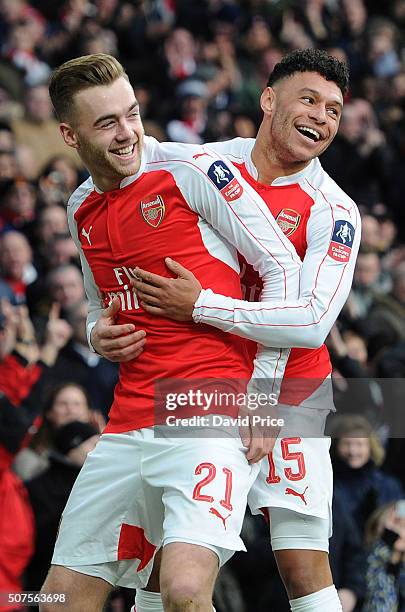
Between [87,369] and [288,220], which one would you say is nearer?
[288,220]

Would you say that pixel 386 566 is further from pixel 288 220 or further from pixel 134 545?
pixel 288 220

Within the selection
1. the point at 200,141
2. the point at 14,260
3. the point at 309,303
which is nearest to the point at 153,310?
the point at 309,303

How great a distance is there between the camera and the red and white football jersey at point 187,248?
4.52m

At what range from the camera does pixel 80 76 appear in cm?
458

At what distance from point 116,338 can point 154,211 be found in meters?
0.50

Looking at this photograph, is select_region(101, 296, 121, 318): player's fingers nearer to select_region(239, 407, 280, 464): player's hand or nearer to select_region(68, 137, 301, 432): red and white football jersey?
select_region(68, 137, 301, 432): red and white football jersey

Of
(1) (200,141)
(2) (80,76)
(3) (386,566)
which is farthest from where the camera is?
(1) (200,141)

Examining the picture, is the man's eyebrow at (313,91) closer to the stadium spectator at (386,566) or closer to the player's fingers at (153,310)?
the player's fingers at (153,310)

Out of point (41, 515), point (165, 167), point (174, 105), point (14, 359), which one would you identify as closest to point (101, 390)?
point (14, 359)

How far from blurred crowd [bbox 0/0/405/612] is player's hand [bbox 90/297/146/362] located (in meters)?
1.96

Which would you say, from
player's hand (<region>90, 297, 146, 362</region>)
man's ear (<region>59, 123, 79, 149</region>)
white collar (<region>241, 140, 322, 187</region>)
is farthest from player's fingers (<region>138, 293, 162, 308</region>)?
white collar (<region>241, 140, 322, 187</region>)

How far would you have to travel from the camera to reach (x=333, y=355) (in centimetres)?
820

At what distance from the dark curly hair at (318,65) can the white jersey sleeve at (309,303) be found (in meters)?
0.58

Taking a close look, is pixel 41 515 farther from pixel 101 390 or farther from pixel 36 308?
pixel 36 308
